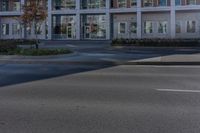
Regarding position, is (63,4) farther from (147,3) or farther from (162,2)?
(162,2)

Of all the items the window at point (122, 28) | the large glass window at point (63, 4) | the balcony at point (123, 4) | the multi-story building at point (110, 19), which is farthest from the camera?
the large glass window at point (63, 4)

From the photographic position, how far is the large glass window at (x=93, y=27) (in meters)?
59.7

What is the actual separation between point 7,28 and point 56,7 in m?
9.77

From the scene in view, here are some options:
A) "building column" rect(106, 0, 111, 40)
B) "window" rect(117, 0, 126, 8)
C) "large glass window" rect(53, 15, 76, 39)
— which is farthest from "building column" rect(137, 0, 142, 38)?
"large glass window" rect(53, 15, 76, 39)

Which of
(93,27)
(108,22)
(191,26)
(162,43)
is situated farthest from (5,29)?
(162,43)

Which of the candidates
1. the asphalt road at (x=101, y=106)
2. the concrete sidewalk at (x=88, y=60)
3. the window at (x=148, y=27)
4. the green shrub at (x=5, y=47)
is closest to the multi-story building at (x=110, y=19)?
the window at (x=148, y=27)

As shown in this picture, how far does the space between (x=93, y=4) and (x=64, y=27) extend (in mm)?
5972

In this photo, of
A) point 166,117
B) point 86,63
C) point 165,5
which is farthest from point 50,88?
point 165,5

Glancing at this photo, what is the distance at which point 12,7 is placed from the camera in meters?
63.5

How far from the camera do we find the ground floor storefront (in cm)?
5531

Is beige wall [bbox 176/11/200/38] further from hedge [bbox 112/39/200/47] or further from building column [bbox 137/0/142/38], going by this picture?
hedge [bbox 112/39/200/47]

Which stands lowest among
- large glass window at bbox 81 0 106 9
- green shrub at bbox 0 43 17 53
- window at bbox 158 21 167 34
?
green shrub at bbox 0 43 17 53

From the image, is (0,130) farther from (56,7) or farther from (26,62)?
(56,7)

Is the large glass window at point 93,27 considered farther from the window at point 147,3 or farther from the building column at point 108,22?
the window at point 147,3
